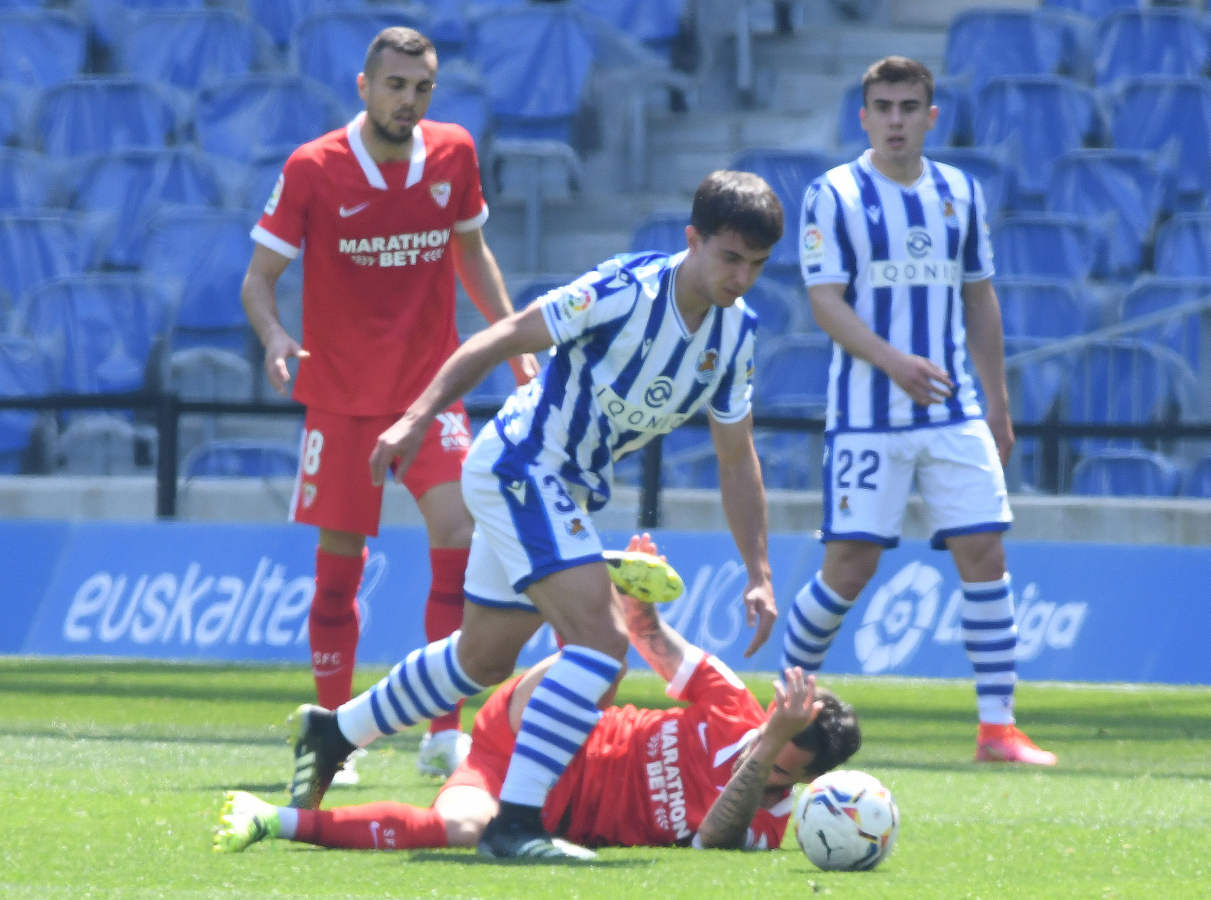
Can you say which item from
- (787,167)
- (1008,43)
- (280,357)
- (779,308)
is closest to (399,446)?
(280,357)

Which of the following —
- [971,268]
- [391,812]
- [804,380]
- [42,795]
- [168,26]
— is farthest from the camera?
[168,26]

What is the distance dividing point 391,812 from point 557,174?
1120 cm

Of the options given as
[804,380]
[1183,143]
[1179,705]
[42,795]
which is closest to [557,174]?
[804,380]

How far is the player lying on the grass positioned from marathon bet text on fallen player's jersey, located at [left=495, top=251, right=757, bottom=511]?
0.45 meters

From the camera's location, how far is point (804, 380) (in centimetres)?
1277

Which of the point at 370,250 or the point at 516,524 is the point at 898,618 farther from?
the point at 516,524

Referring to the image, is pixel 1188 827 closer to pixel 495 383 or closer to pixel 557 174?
pixel 495 383

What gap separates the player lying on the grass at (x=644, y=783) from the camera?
182 inches

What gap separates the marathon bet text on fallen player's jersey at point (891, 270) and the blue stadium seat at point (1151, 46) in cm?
951

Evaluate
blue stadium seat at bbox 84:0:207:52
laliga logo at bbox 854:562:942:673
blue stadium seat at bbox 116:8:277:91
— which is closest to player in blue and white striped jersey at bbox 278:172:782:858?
laliga logo at bbox 854:562:942:673

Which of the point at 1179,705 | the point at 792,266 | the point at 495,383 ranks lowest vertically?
the point at 1179,705

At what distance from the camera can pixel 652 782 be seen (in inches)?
191

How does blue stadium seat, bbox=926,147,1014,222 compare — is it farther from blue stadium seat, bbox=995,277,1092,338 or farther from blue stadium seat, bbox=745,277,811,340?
blue stadium seat, bbox=745,277,811,340

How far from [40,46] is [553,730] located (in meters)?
13.9
